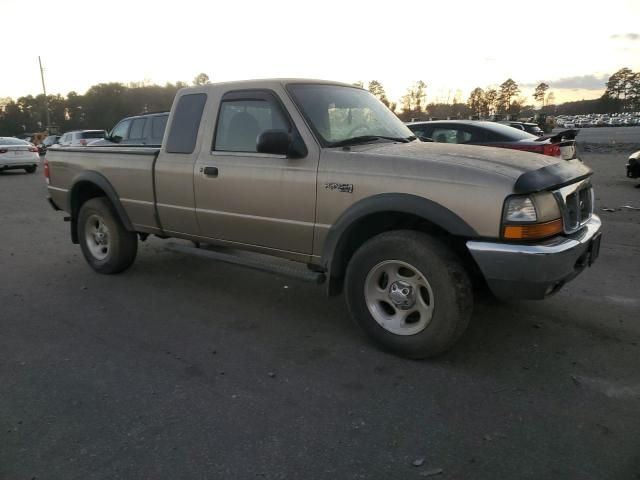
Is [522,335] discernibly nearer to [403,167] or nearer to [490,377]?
[490,377]

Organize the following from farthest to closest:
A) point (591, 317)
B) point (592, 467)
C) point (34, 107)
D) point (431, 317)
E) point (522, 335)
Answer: point (34, 107) < point (591, 317) < point (522, 335) < point (431, 317) < point (592, 467)

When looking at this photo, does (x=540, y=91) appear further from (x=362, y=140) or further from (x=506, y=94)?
(x=362, y=140)

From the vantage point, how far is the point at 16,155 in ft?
61.7

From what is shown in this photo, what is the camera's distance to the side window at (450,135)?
31.3ft

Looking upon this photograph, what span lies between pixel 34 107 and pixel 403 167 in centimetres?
8625

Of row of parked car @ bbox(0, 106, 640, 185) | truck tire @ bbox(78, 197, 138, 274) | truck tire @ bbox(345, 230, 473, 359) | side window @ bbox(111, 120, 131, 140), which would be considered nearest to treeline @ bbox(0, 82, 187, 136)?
side window @ bbox(111, 120, 131, 140)

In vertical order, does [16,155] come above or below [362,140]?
below

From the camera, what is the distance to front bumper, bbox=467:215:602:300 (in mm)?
3059

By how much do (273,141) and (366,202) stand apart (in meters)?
0.85

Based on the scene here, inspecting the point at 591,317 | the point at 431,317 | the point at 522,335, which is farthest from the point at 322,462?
the point at 591,317

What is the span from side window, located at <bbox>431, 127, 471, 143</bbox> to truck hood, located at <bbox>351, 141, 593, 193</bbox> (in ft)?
19.0

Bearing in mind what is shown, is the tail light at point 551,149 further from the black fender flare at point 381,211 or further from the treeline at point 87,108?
the treeline at point 87,108

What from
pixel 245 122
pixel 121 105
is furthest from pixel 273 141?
pixel 121 105

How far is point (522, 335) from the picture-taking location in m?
3.97
